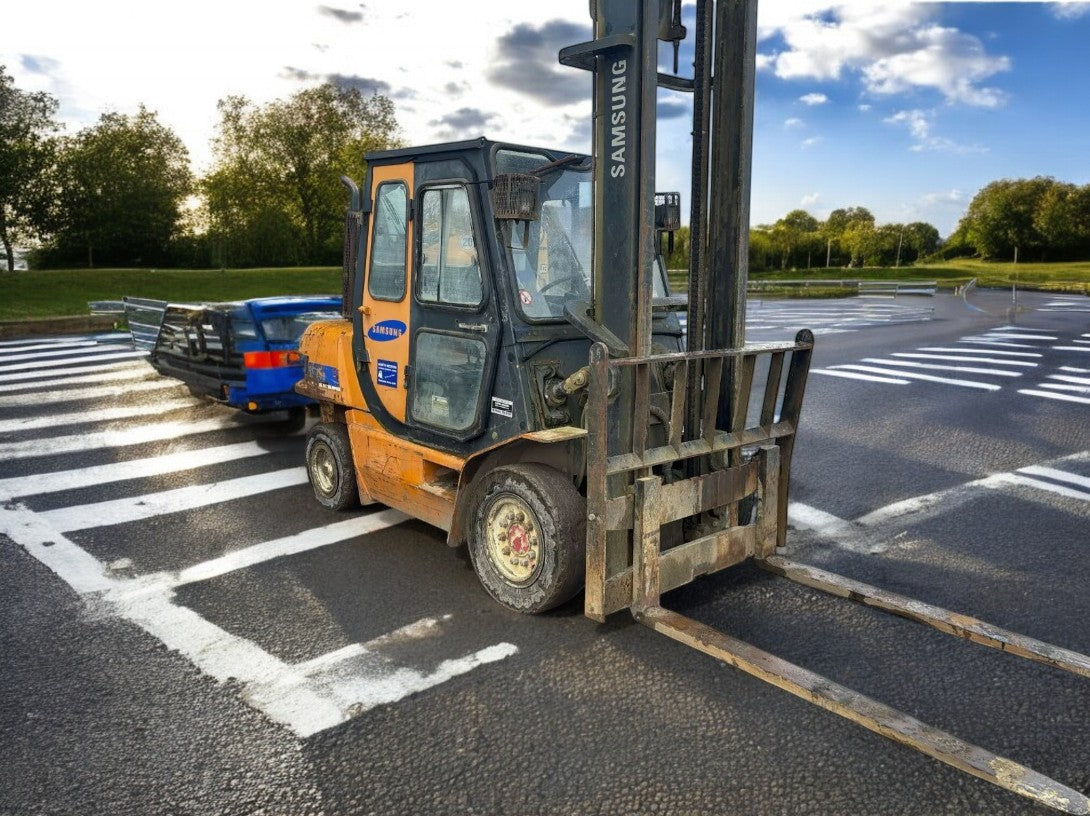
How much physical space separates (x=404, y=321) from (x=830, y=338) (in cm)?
1787

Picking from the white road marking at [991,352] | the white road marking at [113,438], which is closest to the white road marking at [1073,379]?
the white road marking at [991,352]

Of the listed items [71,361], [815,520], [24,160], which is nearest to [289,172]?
[24,160]

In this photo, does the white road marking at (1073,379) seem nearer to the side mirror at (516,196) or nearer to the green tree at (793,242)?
the side mirror at (516,196)

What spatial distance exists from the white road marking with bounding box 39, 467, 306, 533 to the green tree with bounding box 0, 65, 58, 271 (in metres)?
39.5

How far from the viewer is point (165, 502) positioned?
7.47m

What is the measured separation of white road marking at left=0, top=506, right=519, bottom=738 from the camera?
13.3 feet

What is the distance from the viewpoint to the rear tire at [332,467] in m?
6.78

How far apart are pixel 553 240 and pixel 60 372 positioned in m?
12.9

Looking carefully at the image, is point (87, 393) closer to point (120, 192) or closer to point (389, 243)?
point (389, 243)

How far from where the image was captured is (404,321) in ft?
18.8

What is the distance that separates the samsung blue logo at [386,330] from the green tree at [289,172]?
136 ft

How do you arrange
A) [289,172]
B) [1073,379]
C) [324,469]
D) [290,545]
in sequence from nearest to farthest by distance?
1. [290,545]
2. [324,469]
3. [1073,379]
4. [289,172]

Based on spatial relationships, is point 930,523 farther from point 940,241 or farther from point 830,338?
point 940,241

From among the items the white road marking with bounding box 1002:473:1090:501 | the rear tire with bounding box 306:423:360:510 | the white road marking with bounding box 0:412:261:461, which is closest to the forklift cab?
the rear tire with bounding box 306:423:360:510
